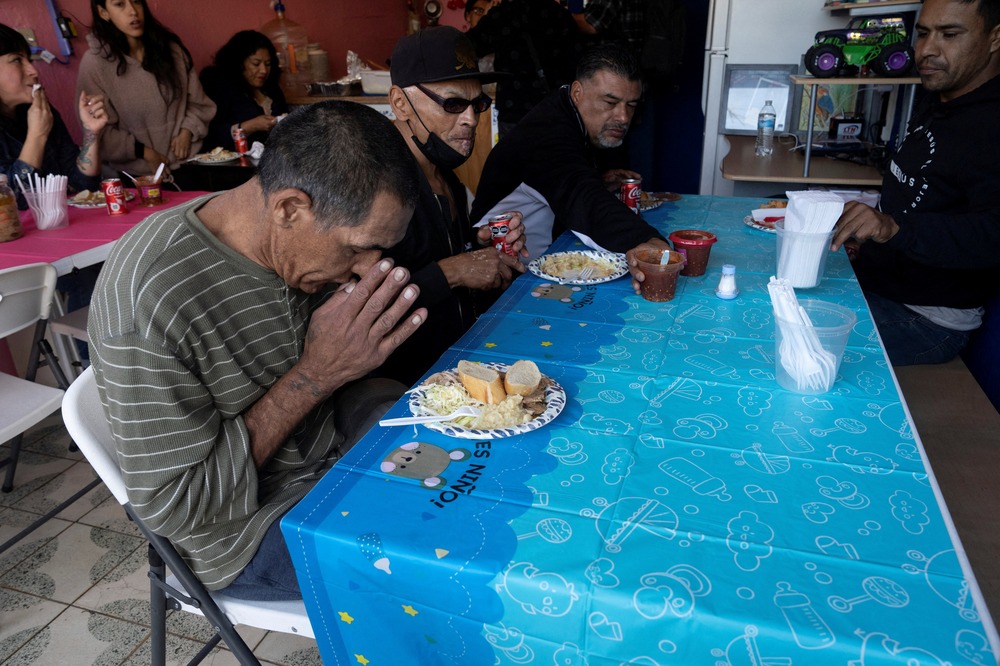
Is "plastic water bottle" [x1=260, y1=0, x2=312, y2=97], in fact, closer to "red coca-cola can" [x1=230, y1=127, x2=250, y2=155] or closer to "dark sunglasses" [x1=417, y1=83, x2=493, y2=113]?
"red coca-cola can" [x1=230, y1=127, x2=250, y2=155]

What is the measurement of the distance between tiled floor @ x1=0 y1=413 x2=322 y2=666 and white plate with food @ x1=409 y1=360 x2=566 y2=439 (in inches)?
37.9

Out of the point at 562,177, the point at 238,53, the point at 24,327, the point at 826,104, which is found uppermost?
the point at 238,53

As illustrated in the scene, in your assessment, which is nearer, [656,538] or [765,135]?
[656,538]

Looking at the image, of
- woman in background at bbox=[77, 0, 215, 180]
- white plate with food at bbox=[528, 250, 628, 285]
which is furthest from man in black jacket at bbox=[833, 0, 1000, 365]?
woman in background at bbox=[77, 0, 215, 180]

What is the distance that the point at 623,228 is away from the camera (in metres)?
1.95

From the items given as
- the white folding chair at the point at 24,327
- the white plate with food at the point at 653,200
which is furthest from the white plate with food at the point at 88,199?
the white plate with food at the point at 653,200

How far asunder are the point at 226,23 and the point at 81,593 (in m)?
4.37

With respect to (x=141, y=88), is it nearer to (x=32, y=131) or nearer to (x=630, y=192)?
(x=32, y=131)

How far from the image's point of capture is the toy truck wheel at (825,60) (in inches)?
125

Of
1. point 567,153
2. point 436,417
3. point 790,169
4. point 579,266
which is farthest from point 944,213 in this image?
point 436,417

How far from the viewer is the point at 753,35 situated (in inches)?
155

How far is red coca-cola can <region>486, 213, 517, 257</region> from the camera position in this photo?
1934mm

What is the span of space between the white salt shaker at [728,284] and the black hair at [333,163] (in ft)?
3.09

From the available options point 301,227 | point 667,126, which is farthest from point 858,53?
point 301,227
